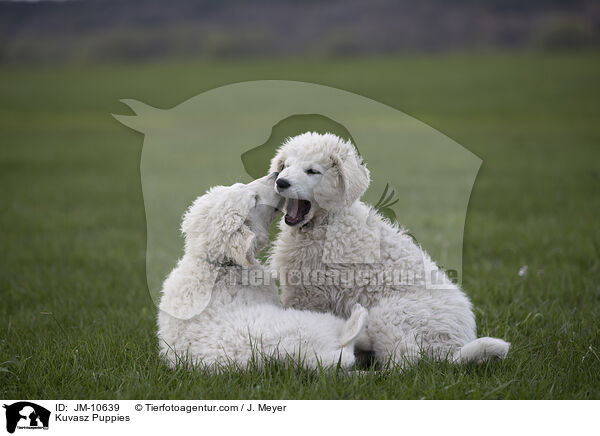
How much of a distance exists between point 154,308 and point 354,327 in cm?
233

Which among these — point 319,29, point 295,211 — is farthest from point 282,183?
point 319,29

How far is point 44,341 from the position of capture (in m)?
4.02

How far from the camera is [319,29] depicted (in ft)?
113

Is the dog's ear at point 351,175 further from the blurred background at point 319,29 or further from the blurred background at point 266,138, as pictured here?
the blurred background at point 319,29

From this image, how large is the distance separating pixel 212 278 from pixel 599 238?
4990 millimetres

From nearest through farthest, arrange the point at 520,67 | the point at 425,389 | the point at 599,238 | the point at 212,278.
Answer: the point at 425,389 → the point at 212,278 → the point at 599,238 → the point at 520,67

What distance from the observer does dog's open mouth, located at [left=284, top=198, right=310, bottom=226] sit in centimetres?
396

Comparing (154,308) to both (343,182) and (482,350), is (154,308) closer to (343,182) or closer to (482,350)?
(343,182)

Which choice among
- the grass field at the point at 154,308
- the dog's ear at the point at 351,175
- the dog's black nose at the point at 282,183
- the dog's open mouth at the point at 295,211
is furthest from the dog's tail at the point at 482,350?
the dog's black nose at the point at 282,183

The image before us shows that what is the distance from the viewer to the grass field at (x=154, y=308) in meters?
3.24

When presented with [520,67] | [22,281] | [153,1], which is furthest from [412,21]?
[22,281]

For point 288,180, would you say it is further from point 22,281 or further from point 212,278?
point 22,281
